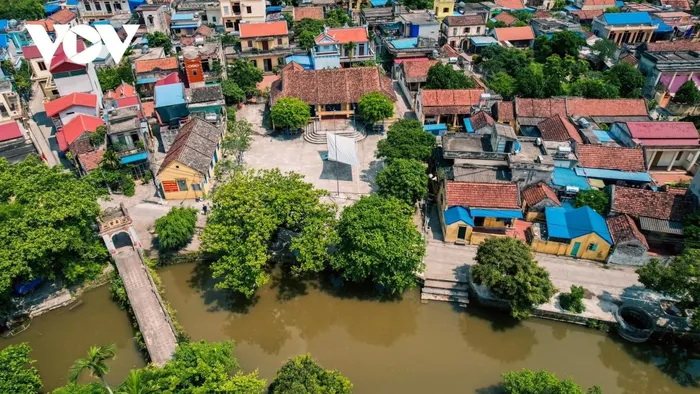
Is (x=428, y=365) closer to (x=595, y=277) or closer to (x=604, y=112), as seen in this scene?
(x=595, y=277)

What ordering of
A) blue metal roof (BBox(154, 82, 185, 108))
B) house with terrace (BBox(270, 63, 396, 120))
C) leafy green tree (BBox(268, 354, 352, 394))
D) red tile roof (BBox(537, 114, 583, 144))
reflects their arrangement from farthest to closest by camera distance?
house with terrace (BBox(270, 63, 396, 120))
blue metal roof (BBox(154, 82, 185, 108))
red tile roof (BBox(537, 114, 583, 144))
leafy green tree (BBox(268, 354, 352, 394))

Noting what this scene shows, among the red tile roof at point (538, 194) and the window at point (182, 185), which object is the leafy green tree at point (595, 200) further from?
the window at point (182, 185)

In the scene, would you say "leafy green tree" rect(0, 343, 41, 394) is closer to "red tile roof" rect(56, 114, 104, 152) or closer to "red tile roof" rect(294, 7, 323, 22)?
"red tile roof" rect(56, 114, 104, 152)

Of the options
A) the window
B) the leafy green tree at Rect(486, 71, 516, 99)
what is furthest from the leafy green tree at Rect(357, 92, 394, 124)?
the window

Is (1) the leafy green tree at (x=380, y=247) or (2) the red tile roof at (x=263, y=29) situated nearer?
(1) the leafy green tree at (x=380, y=247)

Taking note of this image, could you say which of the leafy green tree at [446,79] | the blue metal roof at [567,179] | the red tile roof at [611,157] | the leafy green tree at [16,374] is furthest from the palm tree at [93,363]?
the leafy green tree at [446,79]
